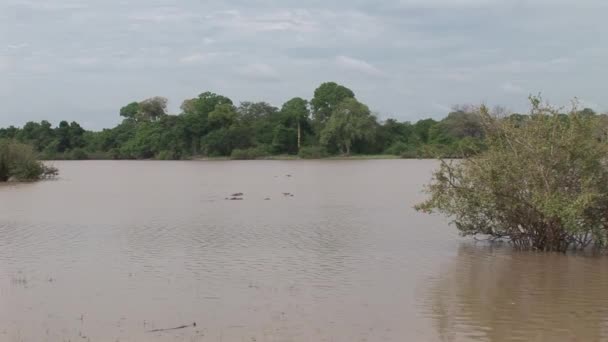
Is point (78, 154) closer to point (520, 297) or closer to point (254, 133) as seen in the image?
point (254, 133)

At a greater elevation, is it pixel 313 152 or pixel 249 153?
pixel 313 152

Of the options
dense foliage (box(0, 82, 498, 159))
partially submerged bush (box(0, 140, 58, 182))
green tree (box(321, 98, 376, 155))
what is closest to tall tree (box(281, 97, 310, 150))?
dense foliage (box(0, 82, 498, 159))

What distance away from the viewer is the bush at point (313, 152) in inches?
3723

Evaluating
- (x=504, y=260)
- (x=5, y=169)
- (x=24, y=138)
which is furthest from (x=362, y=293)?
(x=24, y=138)

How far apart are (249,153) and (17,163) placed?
5552cm

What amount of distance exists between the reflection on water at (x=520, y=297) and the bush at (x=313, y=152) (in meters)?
79.5

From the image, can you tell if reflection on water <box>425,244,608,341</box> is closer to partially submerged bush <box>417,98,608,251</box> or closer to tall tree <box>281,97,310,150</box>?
→ partially submerged bush <box>417,98,608,251</box>

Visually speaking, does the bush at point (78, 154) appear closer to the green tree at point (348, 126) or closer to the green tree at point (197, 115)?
the green tree at point (197, 115)

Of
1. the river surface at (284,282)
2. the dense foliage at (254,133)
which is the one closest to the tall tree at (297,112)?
the dense foliage at (254,133)

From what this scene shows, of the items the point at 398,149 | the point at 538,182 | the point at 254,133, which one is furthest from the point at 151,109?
the point at 538,182

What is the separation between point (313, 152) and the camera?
9456 cm

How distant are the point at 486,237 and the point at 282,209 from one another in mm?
10725

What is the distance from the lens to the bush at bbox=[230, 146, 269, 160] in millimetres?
98562

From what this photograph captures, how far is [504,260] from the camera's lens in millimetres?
14078
